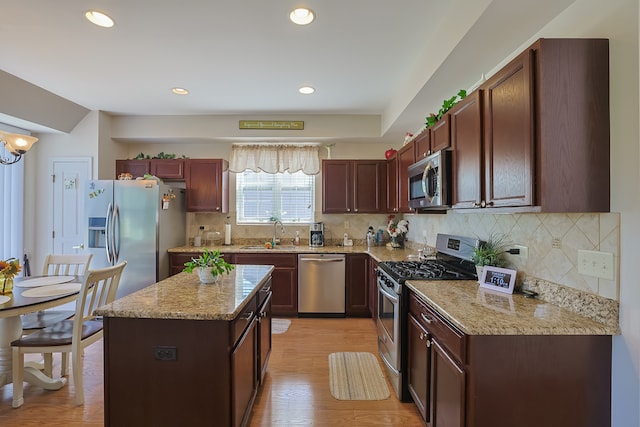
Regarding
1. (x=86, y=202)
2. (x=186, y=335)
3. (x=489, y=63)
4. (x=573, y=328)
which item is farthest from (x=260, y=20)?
(x=86, y=202)

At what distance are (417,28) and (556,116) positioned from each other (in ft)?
4.49

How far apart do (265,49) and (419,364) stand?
2.69m

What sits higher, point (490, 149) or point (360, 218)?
point (490, 149)

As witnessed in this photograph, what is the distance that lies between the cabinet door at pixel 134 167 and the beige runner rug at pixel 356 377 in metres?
3.60

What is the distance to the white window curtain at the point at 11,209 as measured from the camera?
147 inches

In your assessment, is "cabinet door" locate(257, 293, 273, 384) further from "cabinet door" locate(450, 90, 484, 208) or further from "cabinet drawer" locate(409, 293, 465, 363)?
"cabinet door" locate(450, 90, 484, 208)

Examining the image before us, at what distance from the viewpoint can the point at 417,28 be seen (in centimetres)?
222

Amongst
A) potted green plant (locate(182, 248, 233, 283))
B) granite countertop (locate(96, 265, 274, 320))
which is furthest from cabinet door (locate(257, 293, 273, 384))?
potted green plant (locate(182, 248, 233, 283))

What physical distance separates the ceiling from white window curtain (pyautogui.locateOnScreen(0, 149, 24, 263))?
2.28 ft

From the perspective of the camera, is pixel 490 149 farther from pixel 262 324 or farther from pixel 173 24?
pixel 173 24

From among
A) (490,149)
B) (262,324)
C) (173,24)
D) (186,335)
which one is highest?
(173,24)

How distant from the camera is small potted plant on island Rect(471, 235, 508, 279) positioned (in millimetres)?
2086

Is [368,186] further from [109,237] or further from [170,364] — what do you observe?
[109,237]

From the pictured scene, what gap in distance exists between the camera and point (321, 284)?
3.89 m
